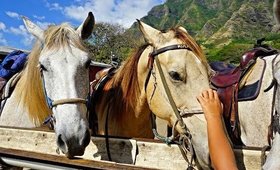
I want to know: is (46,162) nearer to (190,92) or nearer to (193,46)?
(190,92)

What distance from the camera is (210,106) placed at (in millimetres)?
1876

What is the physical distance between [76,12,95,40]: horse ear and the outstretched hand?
59.5 inches

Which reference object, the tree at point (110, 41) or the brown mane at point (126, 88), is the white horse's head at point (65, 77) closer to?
the brown mane at point (126, 88)

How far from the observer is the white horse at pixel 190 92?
2.38 m

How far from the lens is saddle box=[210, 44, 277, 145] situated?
119 inches

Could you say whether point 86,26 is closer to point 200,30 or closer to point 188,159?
point 188,159

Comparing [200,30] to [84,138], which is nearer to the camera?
[84,138]

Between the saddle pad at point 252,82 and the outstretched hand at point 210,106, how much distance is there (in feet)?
3.72

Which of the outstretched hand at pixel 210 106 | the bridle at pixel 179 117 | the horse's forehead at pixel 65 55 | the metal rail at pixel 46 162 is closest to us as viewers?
the outstretched hand at pixel 210 106

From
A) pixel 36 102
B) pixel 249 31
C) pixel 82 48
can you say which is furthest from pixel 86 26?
pixel 249 31

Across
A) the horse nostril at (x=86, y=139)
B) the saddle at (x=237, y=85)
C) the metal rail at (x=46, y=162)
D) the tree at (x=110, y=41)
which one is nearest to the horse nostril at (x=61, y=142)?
the horse nostril at (x=86, y=139)

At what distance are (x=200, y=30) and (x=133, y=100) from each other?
12737cm

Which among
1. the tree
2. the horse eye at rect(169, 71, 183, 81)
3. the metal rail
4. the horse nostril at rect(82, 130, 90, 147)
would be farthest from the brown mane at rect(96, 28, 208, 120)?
the tree

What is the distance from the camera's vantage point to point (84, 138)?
8.15 ft
